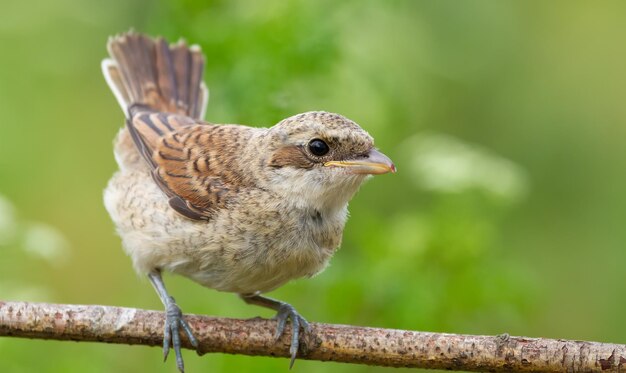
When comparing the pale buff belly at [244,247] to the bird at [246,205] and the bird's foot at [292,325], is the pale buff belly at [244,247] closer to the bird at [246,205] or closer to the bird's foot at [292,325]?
the bird at [246,205]

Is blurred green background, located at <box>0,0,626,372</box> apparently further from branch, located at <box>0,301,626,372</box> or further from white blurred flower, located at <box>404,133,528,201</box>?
branch, located at <box>0,301,626,372</box>

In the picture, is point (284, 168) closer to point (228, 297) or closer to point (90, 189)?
point (228, 297)

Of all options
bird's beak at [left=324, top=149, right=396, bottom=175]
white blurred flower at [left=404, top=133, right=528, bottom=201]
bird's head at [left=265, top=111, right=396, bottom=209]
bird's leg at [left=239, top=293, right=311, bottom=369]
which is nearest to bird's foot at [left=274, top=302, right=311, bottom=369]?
bird's leg at [left=239, top=293, right=311, bottom=369]

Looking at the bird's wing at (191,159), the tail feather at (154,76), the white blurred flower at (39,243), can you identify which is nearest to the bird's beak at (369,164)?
the bird's wing at (191,159)

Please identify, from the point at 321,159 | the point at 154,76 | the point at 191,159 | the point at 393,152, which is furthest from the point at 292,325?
the point at 393,152

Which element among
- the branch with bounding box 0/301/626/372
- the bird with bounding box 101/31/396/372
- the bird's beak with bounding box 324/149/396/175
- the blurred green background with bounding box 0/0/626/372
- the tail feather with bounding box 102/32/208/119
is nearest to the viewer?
the branch with bounding box 0/301/626/372

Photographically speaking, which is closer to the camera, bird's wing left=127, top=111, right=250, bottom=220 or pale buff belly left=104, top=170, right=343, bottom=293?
pale buff belly left=104, top=170, right=343, bottom=293
